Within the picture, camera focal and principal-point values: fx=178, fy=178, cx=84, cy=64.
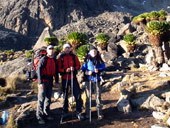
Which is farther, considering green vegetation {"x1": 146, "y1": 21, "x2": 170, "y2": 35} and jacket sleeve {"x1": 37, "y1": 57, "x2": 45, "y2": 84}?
green vegetation {"x1": 146, "y1": 21, "x2": 170, "y2": 35}

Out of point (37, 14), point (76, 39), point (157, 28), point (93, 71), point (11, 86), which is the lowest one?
point (11, 86)

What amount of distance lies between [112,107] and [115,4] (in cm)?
12349

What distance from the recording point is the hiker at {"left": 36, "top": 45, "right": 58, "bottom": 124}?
5141mm

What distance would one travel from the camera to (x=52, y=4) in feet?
268

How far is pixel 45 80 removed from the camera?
17.2ft

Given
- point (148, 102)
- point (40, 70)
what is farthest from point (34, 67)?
point (148, 102)

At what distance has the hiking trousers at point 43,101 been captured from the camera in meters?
5.19

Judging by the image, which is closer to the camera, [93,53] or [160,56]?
[93,53]

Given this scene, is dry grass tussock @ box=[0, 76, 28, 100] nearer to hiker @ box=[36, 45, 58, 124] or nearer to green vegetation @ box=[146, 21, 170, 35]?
hiker @ box=[36, 45, 58, 124]

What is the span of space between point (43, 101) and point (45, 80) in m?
0.62

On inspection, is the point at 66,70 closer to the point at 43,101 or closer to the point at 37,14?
the point at 43,101

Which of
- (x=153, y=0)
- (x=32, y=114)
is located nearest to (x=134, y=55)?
(x=32, y=114)

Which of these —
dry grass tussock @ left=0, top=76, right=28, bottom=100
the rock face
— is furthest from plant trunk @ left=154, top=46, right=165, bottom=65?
the rock face

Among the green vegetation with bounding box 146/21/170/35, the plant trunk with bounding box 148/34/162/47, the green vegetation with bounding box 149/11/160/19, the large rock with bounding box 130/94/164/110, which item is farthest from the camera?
the green vegetation with bounding box 149/11/160/19
